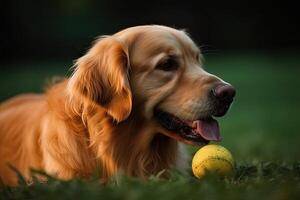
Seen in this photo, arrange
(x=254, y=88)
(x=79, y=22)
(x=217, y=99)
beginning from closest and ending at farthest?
A: (x=217, y=99) < (x=254, y=88) < (x=79, y=22)

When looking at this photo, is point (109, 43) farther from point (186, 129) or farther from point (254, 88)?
point (254, 88)

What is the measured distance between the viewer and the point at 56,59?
26.6 meters

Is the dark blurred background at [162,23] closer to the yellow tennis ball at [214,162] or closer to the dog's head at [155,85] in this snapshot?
the dog's head at [155,85]

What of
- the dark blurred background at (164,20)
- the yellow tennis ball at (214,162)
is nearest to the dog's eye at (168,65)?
the yellow tennis ball at (214,162)

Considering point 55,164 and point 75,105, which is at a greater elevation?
point 75,105

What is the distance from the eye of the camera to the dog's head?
506 cm

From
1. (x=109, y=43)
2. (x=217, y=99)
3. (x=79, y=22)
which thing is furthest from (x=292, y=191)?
(x=79, y=22)

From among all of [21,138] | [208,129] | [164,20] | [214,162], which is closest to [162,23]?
[164,20]

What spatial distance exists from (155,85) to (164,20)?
915 inches

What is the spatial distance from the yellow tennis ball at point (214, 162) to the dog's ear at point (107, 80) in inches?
27.9

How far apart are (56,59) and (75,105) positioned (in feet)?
71.0

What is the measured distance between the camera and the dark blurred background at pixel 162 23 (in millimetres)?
21516

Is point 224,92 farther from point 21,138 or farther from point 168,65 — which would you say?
point 21,138

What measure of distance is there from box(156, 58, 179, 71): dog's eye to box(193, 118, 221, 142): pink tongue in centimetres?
51
